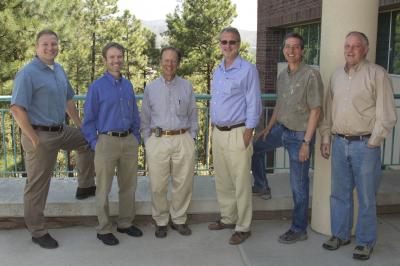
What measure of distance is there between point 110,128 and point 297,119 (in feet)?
5.42

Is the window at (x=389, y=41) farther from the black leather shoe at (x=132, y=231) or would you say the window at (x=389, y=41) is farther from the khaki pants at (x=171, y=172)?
the black leather shoe at (x=132, y=231)

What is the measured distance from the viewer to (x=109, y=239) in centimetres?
434

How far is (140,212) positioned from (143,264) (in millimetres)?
882

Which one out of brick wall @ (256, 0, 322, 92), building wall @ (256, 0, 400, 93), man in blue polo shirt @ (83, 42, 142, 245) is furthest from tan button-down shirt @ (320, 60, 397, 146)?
brick wall @ (256, 0, 322, 92)

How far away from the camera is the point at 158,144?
4.38 meters

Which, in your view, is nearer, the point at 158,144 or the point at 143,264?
the point at 143,264

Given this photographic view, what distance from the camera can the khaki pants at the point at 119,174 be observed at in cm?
418

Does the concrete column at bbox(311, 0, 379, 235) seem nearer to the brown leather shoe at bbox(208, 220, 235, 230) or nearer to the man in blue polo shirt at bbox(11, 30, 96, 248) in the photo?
the brown leather shoe at bbox(208, 220, 235, 230)

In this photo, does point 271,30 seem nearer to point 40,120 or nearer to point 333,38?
point 333,38

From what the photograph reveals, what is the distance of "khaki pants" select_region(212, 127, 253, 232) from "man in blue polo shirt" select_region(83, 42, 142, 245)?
785 millimetres

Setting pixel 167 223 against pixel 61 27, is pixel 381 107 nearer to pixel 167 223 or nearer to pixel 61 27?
pixel 167 223

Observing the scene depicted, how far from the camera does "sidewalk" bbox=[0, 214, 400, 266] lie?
404 centimetres

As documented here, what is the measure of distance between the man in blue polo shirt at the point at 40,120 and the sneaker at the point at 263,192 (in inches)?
75.9

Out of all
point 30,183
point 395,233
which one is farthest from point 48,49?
point 395,233
